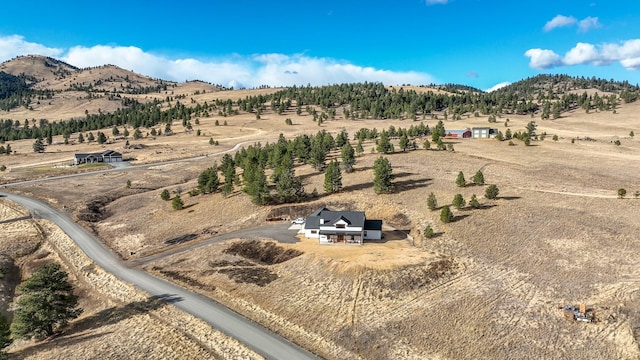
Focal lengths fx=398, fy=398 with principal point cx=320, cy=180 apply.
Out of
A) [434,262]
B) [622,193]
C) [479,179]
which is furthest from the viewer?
[479,179]

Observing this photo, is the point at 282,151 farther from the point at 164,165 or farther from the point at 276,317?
the point at 276,317

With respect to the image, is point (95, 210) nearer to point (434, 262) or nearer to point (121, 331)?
point (121, 331)

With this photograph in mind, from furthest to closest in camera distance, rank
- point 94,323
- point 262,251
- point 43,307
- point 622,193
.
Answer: point 622,193
point 262,251
point 94,323
point 43,307

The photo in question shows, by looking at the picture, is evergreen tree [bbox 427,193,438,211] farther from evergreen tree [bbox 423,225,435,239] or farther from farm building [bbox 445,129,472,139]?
farm building [bbox 445,129,472,139]

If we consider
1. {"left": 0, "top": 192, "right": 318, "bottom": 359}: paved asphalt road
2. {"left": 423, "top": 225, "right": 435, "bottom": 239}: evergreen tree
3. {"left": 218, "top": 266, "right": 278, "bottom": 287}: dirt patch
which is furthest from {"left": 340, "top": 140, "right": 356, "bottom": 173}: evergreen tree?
{"left": 0, "top": 192, "right": 318, "bottom": 359}: paved asphalt road

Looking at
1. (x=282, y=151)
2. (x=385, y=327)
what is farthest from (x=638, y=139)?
(x=385, y=327)

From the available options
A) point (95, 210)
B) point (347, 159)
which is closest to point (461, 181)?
point (347, 159)
